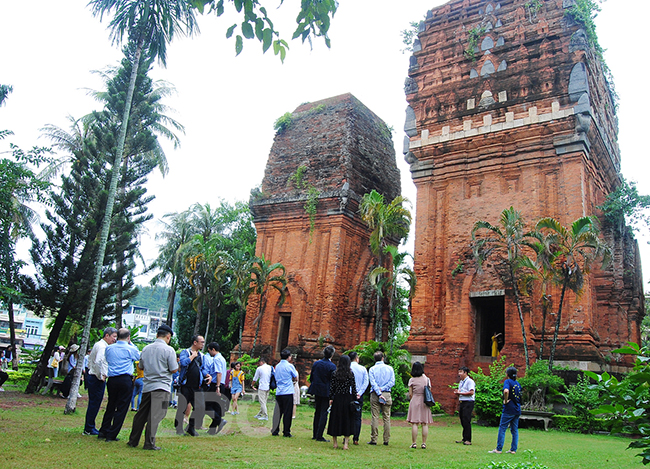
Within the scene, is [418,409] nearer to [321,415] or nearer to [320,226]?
[321,415]

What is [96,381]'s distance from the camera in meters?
6.84

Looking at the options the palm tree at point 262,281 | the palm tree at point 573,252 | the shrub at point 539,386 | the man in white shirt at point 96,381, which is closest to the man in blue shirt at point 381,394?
the man in white shirt at point 96,381

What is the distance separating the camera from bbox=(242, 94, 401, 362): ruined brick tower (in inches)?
731

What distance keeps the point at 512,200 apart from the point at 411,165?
3.46 meters

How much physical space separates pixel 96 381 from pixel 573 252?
1102 centimetres

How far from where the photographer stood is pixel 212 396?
747 cm

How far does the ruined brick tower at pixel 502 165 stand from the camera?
557 inches

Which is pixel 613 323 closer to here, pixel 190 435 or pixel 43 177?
pixel 190 435

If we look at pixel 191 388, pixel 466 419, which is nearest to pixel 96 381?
pixel 191 388

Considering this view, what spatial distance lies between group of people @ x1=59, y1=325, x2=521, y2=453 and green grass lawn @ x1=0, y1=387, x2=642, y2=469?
0.78 ft

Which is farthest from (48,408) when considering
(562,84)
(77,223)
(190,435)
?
(562,84)

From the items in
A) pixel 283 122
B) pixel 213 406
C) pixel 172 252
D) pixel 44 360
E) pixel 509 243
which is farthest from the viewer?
pixel 172 252

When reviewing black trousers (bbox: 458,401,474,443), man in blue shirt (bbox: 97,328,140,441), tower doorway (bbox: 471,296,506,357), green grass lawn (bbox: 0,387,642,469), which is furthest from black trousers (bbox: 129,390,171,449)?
tower doorway (bbox: 471,296,506,357)

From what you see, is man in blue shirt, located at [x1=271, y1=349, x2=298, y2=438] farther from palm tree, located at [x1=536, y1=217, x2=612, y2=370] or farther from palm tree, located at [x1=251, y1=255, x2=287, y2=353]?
palm tree, located at [x1=251, y1=255, x2=287, y2=353]
